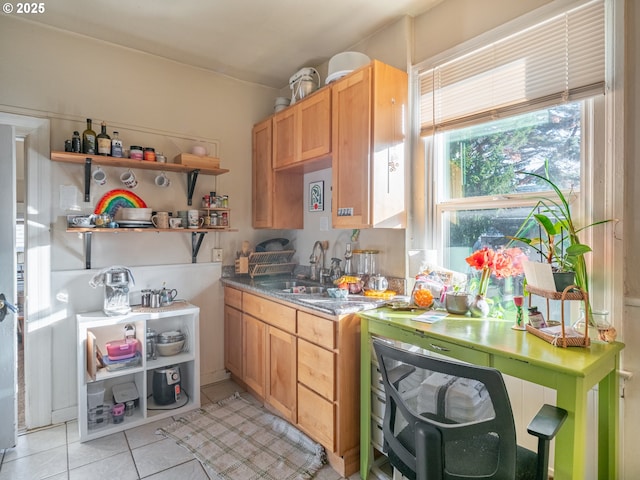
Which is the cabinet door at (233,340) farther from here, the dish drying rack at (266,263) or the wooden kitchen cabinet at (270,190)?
the wooden kitchen cabinet at (270,190)

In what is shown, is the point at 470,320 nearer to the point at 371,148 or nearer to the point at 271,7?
the point at 371,148

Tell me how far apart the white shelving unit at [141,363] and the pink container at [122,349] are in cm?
6

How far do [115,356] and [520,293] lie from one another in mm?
2518

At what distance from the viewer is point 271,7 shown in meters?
2.12

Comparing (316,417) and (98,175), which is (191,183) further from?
(316,417)

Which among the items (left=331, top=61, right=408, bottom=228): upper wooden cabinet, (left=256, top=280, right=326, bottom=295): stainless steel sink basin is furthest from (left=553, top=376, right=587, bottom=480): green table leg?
(left=256, top=280, right=326, bottom=295): stainless steel sink basin

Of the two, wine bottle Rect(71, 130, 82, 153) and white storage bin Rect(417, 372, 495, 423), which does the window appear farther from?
wine bottle Rect(71, 130, 82, 153)

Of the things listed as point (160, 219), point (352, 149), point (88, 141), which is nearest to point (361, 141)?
point (352, 149)

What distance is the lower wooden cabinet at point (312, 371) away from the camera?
1.86 m

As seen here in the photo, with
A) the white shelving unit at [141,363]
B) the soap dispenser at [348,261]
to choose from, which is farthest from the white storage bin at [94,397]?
the soap dispenser at [348,261]

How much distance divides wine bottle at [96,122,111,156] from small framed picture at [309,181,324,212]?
152 centimetres

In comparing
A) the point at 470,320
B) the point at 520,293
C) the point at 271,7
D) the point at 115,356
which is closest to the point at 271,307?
the point at 115,356

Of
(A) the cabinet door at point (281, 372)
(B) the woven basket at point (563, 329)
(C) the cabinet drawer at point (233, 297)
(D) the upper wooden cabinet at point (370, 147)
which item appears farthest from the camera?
(C) the cabinet drawer at point (233, 297)

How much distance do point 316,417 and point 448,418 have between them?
3.27ft
